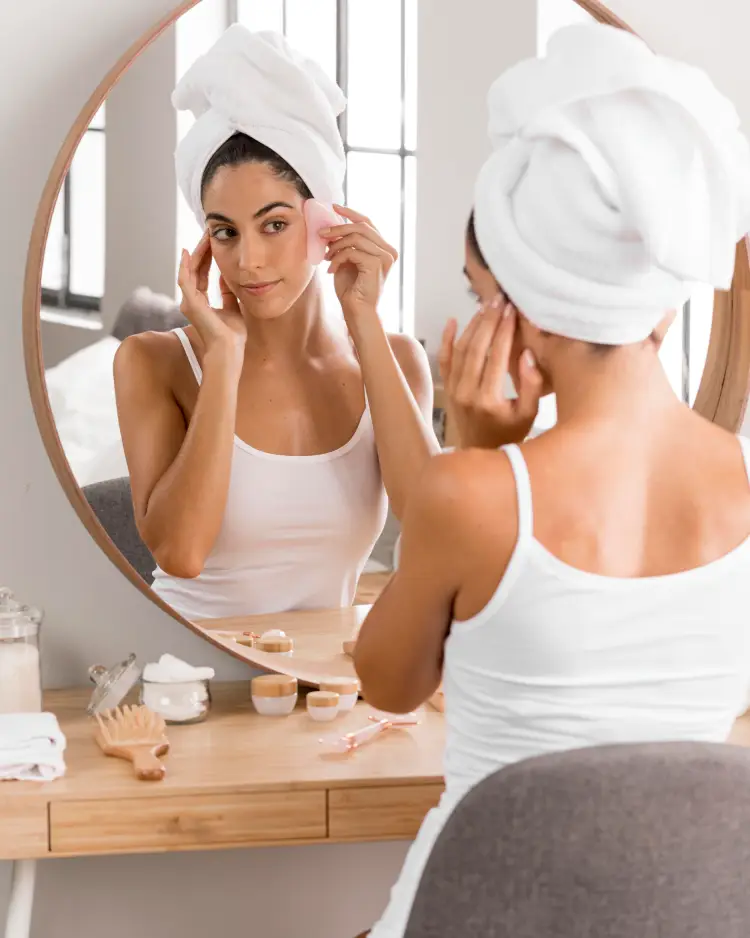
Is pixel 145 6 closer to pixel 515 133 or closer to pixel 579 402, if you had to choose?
pixel 515 133

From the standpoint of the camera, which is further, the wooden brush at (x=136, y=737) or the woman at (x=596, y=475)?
the wooden brush at (x=136, y=737)

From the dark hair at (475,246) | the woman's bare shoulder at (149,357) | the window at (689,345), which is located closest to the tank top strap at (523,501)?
the dark hair at (475,246)

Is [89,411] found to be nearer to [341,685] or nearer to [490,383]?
[341,685]

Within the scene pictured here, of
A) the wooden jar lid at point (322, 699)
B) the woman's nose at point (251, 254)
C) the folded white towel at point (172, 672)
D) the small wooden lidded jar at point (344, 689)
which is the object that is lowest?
the small wooden lidded jar at point (344, 689)

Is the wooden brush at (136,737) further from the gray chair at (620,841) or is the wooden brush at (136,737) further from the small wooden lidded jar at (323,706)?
the gray chair at (620,841)

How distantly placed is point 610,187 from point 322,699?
769 millimetres

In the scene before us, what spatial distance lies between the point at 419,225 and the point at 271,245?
205 mm

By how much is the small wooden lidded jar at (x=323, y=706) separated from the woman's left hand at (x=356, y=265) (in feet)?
1.53

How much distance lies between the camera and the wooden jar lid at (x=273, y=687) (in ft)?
4.79

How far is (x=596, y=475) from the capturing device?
0.95 m

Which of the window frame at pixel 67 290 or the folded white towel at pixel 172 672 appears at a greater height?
the window frame at pixel 67 290

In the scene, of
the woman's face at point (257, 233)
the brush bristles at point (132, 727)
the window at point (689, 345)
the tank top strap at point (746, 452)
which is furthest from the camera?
the window at point (689, 345)

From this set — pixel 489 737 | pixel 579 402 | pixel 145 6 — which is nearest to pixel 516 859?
pixel 489 737

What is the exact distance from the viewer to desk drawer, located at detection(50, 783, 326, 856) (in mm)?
1183
